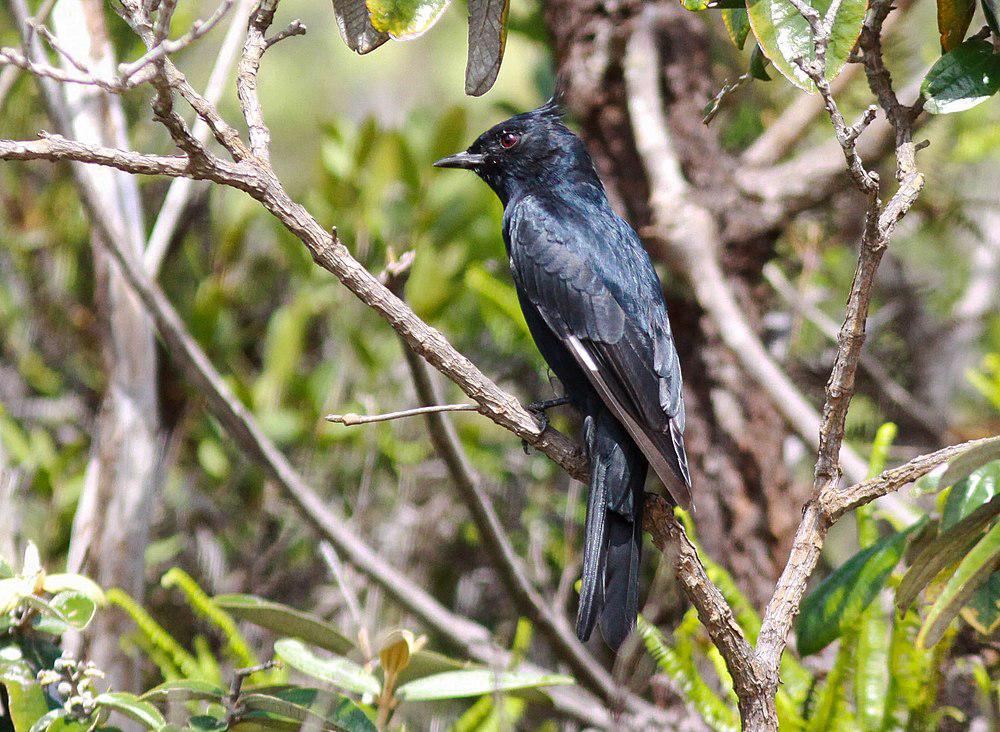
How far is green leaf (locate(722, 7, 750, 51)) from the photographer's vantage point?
81.4 inches

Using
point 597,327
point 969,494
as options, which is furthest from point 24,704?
point 969,494

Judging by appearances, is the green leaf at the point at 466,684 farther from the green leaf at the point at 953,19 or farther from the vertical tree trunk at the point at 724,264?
the vertical tree trunk at the point at 724,264

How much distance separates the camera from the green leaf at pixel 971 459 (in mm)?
1794

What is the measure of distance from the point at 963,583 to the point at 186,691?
1.47 meters

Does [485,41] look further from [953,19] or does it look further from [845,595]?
[845,595]

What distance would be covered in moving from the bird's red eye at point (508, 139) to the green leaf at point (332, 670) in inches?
73.6

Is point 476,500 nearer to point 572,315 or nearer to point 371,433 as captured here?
point 572,315

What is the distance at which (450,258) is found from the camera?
4.12 metres

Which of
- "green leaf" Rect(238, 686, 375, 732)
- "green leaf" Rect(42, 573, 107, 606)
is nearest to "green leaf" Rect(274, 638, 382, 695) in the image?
"green leaf" Rect(238, 686, 375, 732)

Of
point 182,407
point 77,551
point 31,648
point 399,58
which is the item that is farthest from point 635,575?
point 399,58

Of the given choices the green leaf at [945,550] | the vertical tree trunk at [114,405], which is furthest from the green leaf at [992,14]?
the vertical tree trunk at [114,405]

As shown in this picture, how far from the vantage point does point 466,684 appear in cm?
219

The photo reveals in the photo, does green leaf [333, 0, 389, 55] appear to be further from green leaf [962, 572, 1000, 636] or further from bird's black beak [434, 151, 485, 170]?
green leaf [962, 572, 1000, 636]

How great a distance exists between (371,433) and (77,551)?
1.19 meters
